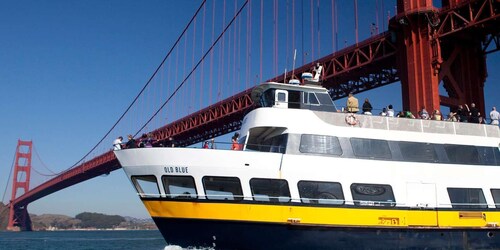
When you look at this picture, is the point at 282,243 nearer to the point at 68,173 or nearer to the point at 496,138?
the point at 496,138

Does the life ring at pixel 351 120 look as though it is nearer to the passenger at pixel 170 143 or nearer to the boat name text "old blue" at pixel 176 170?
the boat name text "old blue" at pixel 176 170

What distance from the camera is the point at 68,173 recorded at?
68.0 metres

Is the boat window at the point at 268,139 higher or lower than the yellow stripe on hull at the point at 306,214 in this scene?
higher

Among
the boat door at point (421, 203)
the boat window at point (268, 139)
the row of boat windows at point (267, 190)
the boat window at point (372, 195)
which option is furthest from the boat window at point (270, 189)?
the boat door at point (421, 203)

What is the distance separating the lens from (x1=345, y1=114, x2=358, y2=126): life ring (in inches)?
547

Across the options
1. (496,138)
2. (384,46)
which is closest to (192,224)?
(496,138)

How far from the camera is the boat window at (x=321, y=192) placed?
12703 mm

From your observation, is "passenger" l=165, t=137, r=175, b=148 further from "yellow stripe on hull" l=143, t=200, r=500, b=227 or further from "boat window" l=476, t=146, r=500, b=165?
"boat window" l=476, t=146, r=500, b=165

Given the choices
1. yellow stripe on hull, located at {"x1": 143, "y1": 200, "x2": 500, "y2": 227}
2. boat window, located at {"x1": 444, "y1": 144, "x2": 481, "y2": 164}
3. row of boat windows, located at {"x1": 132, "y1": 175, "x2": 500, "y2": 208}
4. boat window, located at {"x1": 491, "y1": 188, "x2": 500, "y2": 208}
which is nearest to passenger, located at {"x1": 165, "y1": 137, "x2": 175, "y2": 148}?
row of boat windows, located at {"x1": 132, "y1": 175, "x2": 500, "y2": 208}

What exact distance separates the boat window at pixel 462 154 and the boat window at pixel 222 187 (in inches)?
259

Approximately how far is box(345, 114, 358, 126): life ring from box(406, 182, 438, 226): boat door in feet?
7.48

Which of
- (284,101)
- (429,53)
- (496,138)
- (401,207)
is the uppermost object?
(429,53)

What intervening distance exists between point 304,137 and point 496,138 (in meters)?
6.56

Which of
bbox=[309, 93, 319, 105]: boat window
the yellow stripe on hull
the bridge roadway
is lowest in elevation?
the yellow stripe on hull
